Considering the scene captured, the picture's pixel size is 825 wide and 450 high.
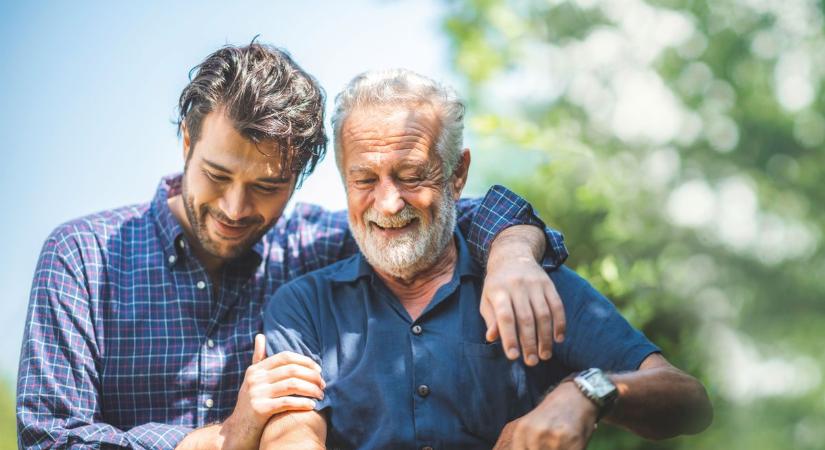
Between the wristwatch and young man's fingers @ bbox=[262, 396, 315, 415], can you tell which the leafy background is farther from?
young man's fingers @ bbox=[262, 396, 315, 415]

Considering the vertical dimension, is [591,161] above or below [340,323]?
above

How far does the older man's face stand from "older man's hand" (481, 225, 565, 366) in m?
0.44

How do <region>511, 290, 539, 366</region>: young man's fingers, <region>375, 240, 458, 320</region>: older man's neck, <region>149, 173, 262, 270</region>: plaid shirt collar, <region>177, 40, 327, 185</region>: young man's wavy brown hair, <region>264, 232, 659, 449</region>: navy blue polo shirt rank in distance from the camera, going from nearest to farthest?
<region>511, 290, 539, 366</region>: young man's fingers < <region>264, 232, 659, 449</region>: navy blue polo shirt < <region>375, 240, 458, 320</region>: older man's neck < <region>177, 40, 327, 185</region>: young man's wavy brown hair < <region>149, 173, 262, 270</region>: plaid shirt collar

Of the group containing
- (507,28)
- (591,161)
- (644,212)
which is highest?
(507,28)

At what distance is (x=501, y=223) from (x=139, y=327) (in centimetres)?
139

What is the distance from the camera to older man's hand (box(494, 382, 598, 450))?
192cm

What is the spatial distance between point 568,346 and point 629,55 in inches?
73.7

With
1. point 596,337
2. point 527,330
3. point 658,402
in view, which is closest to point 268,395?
point 527,330

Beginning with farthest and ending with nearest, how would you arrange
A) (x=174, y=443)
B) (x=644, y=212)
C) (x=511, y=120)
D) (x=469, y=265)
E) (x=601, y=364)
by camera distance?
(x=511, y=120) < (x=644, y=212) < (x=469, y=265) < (x=174, y=443) < (x=601, y=364)

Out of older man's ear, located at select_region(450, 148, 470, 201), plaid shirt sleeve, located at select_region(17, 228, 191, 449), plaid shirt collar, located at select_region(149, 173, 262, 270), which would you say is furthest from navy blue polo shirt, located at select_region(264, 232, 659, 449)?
plaid shirt sleeve, located at select_region(17, 228, 191, 449)

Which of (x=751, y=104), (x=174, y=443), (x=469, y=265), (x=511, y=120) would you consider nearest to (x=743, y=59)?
(x=751, y=104)

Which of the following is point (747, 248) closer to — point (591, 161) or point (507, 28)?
point (591, 161)

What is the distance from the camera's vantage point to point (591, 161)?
12.3ft

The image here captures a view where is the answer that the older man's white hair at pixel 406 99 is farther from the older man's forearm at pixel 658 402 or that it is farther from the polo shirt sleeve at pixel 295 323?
the older man's forearm at pixel 658 402
